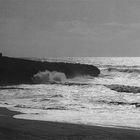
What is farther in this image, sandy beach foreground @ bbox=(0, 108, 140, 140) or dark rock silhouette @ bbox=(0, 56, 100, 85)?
dark rock silhouette @ bbox=(0, 56, 100, 85)

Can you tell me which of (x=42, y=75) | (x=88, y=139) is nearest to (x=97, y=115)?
(x=88, y=139)

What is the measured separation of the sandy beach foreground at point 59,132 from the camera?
335 inches

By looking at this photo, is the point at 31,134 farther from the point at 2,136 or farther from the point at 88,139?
the point at 88,139

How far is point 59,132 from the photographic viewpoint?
935cm

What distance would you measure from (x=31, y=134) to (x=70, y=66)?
58.3 m

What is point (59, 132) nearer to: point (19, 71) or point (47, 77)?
point (19, 71)

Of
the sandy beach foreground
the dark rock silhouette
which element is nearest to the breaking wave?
the dark rock silhouette

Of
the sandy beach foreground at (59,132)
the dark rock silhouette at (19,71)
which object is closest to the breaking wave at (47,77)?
the dark rock silhouette at (19,71)

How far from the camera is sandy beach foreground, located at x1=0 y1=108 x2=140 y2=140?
8516 millimetres

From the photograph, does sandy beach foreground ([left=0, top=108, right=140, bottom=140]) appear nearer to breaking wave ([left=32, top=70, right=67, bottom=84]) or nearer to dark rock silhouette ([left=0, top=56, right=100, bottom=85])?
dark rock silhouette ([left=0, top=56, right=100, bottom=85])

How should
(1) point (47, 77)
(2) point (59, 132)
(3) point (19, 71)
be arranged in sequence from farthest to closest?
(1) point (47, 77) → (3) point (19, 71) → (2) point (59, 132)

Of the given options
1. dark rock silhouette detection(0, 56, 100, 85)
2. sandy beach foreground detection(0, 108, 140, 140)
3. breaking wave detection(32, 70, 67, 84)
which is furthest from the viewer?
breaking wave detection(32, 70, 67, 84)

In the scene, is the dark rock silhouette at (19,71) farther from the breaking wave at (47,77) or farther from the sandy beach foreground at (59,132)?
the sandy beach foreground at (59,132)

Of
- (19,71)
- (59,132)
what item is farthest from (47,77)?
(59,132)
